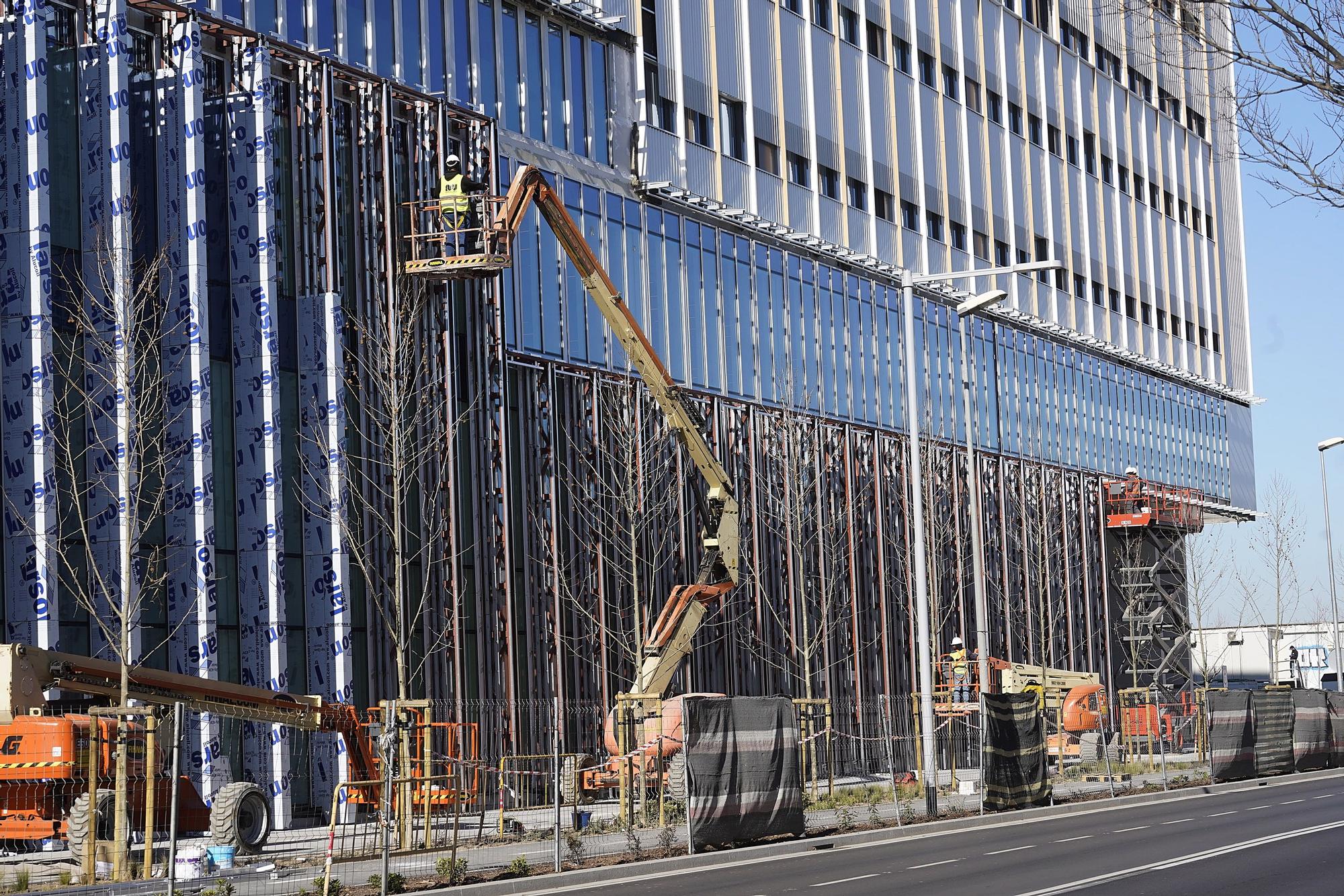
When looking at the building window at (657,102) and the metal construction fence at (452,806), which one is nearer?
the metal construction fence at (452,806)

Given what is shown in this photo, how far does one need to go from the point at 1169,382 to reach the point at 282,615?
52488 millimetres

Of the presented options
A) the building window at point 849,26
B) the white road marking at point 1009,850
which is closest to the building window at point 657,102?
the building window at point 849,26

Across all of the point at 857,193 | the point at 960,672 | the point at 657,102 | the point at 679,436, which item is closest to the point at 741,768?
the point at 679,436

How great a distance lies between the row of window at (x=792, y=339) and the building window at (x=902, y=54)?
7.38 m

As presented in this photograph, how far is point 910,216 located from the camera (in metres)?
56.8

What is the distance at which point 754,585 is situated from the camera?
46469 mm

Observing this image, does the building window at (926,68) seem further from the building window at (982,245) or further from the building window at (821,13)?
the building window at (821,13)

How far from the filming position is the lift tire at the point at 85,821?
852 inches

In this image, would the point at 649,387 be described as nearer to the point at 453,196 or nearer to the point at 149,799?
the point at 453,196

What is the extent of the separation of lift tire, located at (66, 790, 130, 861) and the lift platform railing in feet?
43.5

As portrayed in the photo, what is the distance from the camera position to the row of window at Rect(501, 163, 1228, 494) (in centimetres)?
4100

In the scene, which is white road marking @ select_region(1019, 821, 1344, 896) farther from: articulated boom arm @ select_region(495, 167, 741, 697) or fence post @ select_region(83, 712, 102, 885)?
articulated boom arm @ select_region(495, 167, 741, 697)

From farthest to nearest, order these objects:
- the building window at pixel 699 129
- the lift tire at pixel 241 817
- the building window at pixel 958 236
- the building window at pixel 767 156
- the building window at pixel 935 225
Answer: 1. the building window at pixel 958 236
2. the building window at pixel 935 225
3. the building window at pixel 767 156
4. the building window at pixel 699 129
5. the lift tire at pixel 241 817

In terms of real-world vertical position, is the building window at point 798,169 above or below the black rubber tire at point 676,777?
above
